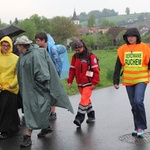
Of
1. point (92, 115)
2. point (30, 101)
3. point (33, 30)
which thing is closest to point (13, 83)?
point (30, 101)

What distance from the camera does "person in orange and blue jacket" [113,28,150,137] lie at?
20.5 ft

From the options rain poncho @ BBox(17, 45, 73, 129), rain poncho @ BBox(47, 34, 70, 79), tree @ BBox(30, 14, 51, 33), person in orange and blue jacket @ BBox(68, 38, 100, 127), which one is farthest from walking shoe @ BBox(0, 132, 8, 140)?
tree @ BBox(30, 14, 51, 33)

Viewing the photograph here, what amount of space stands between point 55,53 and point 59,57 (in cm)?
19

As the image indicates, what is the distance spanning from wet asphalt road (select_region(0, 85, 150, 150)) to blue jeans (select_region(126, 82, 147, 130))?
36 cm

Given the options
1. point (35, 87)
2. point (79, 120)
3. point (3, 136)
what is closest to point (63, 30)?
point (79, 120)

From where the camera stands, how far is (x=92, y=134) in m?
6.59

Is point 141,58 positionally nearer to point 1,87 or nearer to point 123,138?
point 123,138

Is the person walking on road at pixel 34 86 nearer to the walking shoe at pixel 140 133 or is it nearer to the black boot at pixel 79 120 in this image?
the black boot at pixel 79 120

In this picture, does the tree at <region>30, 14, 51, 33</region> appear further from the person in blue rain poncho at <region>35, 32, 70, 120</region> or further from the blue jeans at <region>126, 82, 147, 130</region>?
the blue jeans at <region>126, 82, 147, 130</region>

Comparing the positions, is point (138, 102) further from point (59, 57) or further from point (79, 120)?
point (59, 57)

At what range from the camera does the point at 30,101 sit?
5957mm

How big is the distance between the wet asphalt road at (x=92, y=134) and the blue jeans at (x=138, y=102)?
14.3 inches

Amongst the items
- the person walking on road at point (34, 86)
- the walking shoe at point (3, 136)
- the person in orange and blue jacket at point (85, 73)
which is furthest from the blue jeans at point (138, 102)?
the walking shoe at point (3, 136)

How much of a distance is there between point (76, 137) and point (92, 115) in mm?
1178
